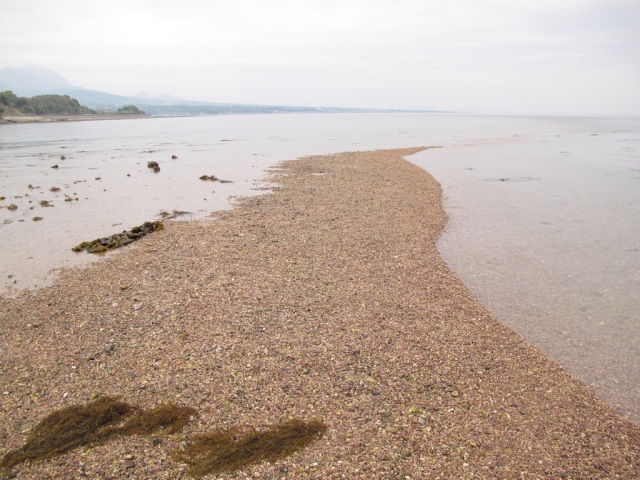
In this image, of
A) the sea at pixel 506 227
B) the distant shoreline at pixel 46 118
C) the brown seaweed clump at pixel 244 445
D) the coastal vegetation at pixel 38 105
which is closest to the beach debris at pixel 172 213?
the sea at pixel 506 227

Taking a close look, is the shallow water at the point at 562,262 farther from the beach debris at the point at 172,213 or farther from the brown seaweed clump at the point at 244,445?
the beach debris at the point at 172,213

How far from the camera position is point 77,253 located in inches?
491

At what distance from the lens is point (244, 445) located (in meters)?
4.88

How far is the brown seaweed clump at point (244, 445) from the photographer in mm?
4652

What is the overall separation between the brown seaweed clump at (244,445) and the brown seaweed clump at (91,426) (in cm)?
47

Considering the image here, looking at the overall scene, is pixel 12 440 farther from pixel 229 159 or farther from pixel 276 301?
pixel 229 159

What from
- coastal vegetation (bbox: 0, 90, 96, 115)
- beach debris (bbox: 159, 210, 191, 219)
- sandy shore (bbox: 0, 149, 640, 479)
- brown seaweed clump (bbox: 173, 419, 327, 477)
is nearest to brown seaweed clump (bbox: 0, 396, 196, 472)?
sandy shore (bbox: 0, 149, 640, 479)

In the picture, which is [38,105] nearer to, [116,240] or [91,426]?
[116,240]

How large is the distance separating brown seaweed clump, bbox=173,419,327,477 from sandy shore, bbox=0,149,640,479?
0.37 ft

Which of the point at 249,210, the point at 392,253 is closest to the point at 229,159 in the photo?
the point at 249,210

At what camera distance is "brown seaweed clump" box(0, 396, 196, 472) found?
15.9ft

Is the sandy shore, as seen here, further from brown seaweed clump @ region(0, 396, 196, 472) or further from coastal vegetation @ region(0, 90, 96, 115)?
coastal vegetation @ region(0, 90, 96, 115)

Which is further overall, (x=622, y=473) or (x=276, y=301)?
(x=276, y=301)

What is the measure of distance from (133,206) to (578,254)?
17.8 metres
